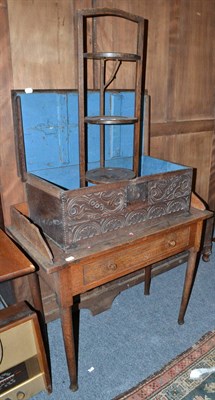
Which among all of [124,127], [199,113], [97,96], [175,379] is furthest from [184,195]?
[199,113]

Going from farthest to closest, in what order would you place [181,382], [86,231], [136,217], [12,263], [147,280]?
[147,280] → [181,382] → [136,217] → [86,231] → [12,263]

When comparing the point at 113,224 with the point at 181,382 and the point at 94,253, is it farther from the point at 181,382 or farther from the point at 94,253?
the point at 181,382

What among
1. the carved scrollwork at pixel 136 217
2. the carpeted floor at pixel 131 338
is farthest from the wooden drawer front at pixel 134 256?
the carpeted floor at pixel 131 338

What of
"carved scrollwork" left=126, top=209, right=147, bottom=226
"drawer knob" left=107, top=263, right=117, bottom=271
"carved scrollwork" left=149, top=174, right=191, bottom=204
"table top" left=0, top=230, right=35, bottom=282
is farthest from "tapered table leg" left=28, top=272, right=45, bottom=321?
"carved scrollwork" left=149, top=174, right=191, bottom=204

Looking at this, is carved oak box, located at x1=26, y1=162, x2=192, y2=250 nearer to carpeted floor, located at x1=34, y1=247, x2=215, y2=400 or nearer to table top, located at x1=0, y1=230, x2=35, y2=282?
table top, located at x1=0, y1=230, x2=35, y2=282

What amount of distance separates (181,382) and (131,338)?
1.27 ft

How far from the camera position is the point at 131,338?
183cm

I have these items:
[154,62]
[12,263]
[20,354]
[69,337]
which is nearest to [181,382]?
[69,337]

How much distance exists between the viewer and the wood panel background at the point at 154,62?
1.46m

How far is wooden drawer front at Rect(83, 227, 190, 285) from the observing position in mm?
1316

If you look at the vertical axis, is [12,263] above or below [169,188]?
below

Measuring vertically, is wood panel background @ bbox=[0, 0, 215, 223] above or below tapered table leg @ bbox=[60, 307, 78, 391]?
above

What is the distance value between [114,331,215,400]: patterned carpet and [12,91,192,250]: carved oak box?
80 centimetres

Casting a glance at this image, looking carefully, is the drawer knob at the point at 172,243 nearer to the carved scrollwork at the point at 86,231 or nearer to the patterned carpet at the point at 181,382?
the carved scrollwork at the point at 86,231
